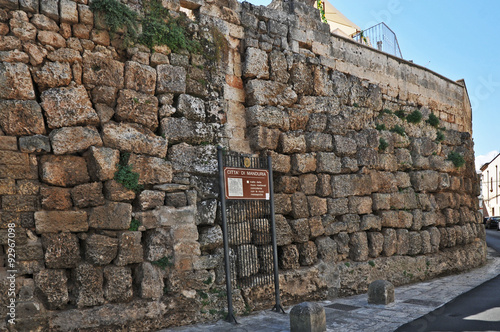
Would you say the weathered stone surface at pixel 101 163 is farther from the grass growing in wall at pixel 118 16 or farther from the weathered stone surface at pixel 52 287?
the grass growing in wall at pixel 118 16

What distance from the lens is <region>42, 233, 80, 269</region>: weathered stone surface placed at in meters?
4.28

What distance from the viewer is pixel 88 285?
14.6 ft

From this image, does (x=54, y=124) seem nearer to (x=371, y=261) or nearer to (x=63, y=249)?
(x=63, y=249)

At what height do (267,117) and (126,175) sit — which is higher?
(267,117)

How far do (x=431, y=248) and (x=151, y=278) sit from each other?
20.3ft

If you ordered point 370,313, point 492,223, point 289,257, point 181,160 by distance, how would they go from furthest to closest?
point 492,223
point 289,257
point 370,313
point 181,160

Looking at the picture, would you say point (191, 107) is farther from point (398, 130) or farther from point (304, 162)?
point (398, 130)

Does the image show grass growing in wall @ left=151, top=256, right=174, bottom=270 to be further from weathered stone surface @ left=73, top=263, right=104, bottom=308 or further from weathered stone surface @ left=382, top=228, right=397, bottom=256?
weathered stone surface @ left=382, top=228, right=397, bottom=256

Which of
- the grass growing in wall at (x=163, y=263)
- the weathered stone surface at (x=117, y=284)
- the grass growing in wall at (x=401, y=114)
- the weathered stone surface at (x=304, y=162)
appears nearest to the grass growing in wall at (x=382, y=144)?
the grass growing in wall at (x=401, y=114)

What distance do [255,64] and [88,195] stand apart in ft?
10.2

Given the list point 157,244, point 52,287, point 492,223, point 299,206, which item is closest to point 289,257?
point 299,206

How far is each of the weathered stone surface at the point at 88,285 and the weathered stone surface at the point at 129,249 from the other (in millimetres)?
273

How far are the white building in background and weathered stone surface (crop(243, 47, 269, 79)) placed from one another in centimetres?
3821

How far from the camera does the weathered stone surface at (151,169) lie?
4922 mm
